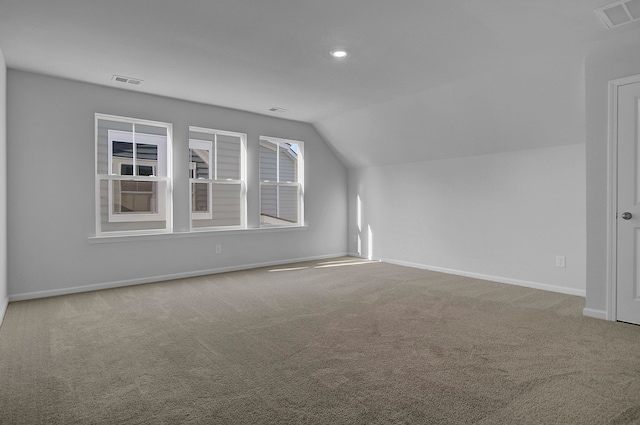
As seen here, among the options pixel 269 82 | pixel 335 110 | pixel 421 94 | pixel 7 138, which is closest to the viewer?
pixel 7 138

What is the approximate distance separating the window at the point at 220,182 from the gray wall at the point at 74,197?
0.36 meters

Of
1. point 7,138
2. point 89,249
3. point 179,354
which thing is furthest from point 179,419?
point 7,138

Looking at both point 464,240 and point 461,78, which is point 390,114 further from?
point 464,240

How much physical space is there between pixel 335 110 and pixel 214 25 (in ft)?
9.54

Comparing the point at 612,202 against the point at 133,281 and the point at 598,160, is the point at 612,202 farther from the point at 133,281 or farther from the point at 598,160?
the point at 133,281

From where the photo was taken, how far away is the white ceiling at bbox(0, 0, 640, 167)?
2.78 meters

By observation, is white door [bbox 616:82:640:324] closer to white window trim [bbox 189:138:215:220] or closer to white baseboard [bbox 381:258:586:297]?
white baseboard [bbox 381:258:586:297]

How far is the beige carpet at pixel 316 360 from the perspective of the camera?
1.92m

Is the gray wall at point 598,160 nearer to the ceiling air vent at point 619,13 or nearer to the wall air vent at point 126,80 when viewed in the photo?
the ceiling air vent at point 619,13

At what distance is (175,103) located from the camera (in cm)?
516

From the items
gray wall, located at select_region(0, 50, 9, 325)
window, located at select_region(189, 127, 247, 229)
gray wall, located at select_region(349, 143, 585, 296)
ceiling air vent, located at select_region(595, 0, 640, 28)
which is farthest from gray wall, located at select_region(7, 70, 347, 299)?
ceiling air vent, located at select_region(595, 0, 640, 28)

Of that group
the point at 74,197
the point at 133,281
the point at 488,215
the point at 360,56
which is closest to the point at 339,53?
the point at 360,56

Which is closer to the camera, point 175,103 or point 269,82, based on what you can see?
point 269,82

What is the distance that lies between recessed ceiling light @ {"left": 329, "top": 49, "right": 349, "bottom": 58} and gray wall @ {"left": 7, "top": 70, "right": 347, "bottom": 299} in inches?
101
